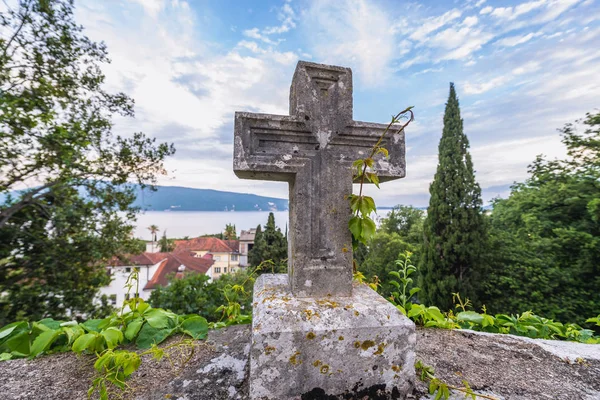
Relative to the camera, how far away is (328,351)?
1.33m

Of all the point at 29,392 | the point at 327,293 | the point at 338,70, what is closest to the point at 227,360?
the point at 327,293

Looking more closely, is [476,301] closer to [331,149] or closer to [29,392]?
[331,149]

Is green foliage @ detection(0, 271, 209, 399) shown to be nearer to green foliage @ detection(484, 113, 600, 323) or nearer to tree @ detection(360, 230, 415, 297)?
green foliage @ detection(484, 113, 600, 323)

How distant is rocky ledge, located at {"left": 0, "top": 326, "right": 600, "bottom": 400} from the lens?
4.70ft

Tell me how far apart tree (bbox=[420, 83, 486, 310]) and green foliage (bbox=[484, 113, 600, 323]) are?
3.87 feet

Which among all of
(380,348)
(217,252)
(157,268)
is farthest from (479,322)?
(217,252)

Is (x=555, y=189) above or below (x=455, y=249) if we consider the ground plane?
above

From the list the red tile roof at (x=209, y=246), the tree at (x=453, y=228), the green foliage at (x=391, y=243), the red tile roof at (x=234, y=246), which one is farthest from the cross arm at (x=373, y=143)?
the red tile roof at (x=234, y=246)

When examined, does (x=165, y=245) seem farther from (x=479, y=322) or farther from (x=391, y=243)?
(x=479, y=322)

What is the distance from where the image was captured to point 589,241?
26.9 ft

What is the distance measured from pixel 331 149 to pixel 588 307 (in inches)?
480

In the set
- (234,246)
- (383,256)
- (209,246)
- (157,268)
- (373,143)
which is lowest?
(157,268)

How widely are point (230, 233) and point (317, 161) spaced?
56.9 metres

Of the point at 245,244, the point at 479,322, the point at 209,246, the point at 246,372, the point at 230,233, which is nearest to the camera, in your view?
the point at 246,372
